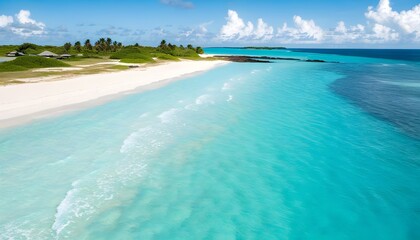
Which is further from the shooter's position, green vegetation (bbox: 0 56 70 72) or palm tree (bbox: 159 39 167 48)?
palm tree (bbox: 159 39 167 48)

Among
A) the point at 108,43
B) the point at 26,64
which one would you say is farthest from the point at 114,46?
the point at 26,64

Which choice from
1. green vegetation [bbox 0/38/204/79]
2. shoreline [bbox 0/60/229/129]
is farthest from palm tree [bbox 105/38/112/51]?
shoreline [bbox 0/60/229/129]

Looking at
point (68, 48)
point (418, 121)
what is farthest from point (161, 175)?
point (68, 48)

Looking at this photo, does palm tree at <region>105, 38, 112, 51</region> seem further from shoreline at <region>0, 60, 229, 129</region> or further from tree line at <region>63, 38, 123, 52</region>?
shoreline at <region>0, 60, 229, 129</region>

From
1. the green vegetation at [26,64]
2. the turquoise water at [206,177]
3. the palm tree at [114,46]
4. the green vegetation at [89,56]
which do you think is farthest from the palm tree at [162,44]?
the turquoise water at [206,177]

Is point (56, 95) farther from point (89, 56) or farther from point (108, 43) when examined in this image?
point (108, 43)

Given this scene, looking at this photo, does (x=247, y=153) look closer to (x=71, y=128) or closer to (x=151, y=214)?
(x=151, y=214)

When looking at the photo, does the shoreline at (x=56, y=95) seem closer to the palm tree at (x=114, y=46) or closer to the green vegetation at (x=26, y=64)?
the green vegetation at (x=26, y=64)
